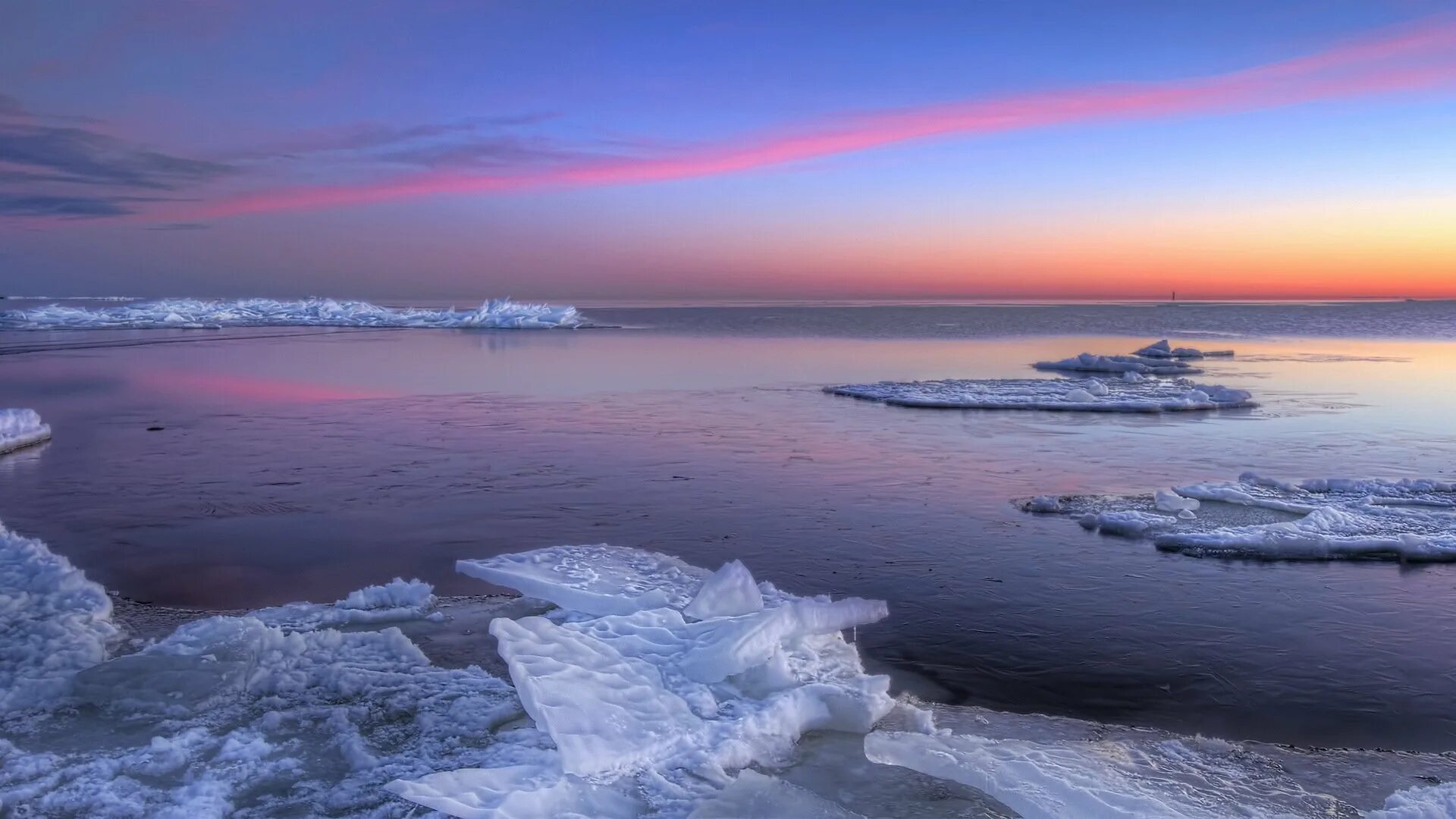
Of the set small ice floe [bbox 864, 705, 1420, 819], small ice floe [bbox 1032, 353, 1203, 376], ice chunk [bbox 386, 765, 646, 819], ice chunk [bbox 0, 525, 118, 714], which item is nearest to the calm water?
small ice floe [bbox 864, 705, 1420, 819]

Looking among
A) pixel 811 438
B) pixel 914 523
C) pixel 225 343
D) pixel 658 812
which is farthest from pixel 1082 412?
pixel 225 343

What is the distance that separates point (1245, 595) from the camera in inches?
227

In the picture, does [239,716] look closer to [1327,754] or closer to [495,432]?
[1327,754]

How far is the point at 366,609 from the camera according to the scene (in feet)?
17.6

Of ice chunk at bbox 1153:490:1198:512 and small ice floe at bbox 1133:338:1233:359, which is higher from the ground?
small ice floe at bbox 1133:338:1233:359

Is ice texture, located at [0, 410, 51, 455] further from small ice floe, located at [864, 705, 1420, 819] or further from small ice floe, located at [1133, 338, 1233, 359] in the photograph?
small ice floe, located at [1133, 338, 1233, 359]

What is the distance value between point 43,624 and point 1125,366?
69.4ft

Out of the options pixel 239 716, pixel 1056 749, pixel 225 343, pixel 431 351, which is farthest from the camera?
pixel 225 343

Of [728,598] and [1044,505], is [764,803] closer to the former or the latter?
[728,598]

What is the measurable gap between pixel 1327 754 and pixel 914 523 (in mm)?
3704

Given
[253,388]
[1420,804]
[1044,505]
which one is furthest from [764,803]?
[253,388]

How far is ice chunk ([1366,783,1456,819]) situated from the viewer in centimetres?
318

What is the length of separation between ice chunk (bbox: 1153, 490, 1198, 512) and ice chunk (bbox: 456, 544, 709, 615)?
4007 mm

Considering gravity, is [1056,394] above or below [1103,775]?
above
